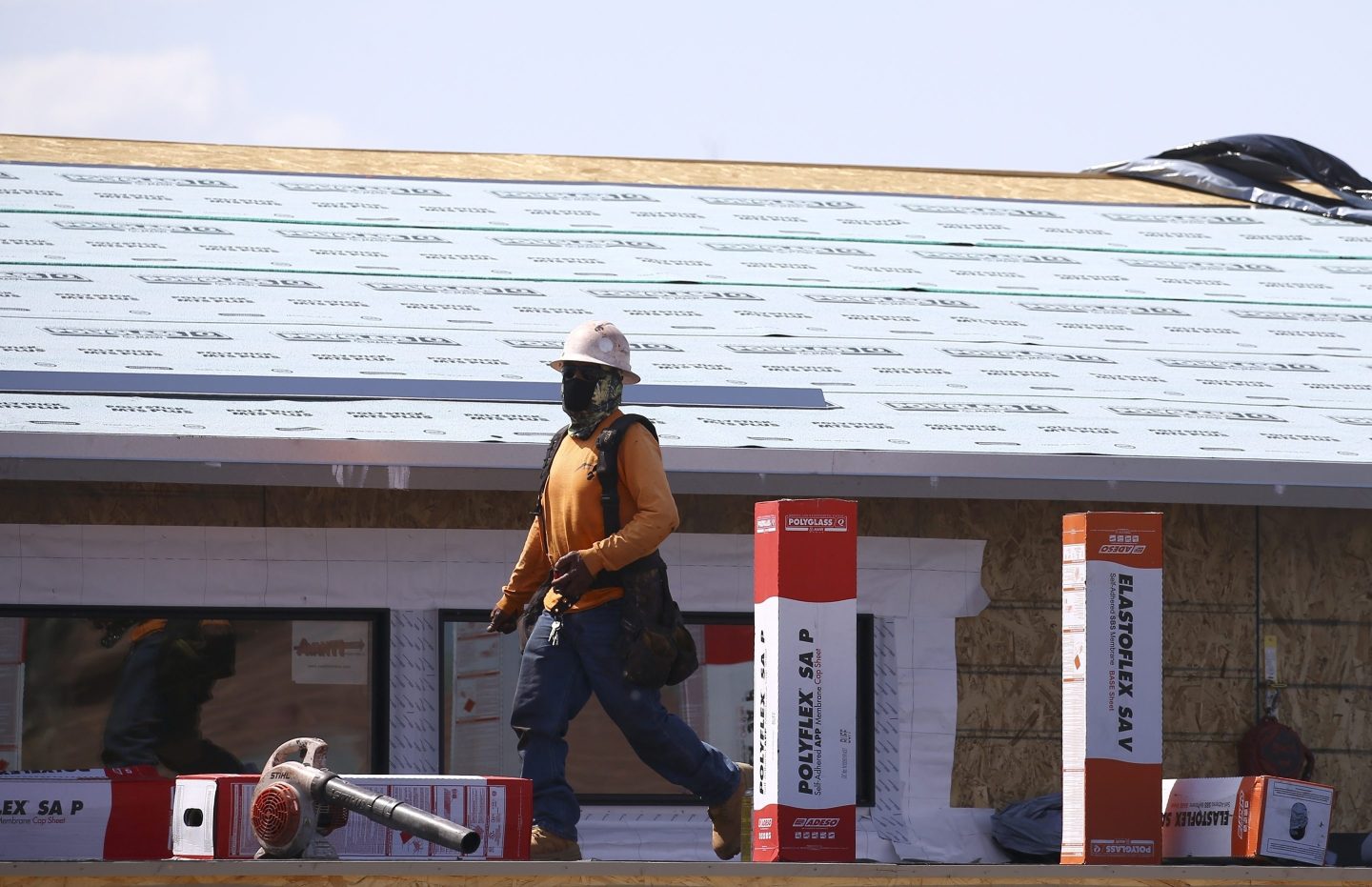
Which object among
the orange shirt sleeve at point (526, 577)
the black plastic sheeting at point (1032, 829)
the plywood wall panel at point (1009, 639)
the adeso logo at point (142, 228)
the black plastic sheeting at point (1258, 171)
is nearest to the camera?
the orange shirt sleeve at point (526, 577)

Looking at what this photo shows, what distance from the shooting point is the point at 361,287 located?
1102 centimetres

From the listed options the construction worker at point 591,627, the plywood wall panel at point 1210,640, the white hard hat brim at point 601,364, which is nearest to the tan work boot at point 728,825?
the construction worker at point 591,627

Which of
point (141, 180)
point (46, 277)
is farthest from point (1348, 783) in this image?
point (141, 180)

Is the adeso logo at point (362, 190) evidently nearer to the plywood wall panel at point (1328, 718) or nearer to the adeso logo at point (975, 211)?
the adeso logo at point (975, 211)

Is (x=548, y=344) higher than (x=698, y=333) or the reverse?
the reverse

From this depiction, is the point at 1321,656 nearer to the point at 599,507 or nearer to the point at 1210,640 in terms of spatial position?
the point at 1210,640

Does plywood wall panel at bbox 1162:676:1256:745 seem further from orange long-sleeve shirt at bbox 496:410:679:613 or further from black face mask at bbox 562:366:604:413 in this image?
black face mask at bbox 562:366:604:413

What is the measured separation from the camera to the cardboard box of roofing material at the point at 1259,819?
21.9 feet

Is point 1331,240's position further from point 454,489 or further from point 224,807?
point 224,807

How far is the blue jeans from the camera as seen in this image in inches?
266

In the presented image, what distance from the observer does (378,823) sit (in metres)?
6.10

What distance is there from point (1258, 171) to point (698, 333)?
23.3ft

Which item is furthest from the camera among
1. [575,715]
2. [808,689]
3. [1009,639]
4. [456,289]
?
[456,289]

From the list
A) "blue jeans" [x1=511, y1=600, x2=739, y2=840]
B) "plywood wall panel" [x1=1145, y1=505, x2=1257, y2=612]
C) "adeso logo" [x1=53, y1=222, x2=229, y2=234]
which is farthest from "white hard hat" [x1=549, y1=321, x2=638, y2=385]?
"adeso logo" [x1=53, y1=222, x2=229, y2=234]
